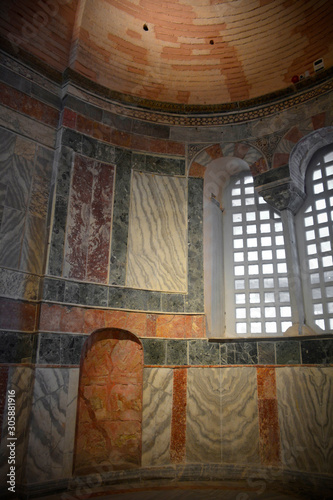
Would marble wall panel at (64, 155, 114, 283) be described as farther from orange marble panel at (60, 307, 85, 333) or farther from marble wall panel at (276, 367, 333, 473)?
marble wall panel at (276, 367, 333, 473)

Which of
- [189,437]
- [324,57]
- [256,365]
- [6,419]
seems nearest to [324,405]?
[256,365]

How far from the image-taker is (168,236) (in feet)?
23.6

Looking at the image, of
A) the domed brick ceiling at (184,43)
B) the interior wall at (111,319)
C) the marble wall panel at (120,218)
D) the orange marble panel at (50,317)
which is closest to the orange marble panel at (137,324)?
the interior wall at (111,319)

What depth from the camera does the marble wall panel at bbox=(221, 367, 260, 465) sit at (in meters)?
6.11

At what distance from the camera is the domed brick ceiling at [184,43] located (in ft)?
22.8

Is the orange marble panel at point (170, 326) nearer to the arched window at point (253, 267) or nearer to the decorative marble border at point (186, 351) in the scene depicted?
the decorative marble border at point (186, 351)

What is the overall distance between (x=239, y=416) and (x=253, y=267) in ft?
8.25

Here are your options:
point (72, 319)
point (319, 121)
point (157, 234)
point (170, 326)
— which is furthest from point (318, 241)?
point (72, 319)

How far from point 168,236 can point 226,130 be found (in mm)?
2329

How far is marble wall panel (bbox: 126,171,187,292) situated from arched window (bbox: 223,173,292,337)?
40.1 inches

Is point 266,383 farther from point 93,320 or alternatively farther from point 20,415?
point 20,415

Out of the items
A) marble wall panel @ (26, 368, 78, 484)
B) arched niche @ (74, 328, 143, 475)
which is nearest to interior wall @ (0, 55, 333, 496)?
marble wall panel @ (26, 368, 78, 484)

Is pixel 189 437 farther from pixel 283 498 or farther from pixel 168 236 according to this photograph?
pixel 168 236

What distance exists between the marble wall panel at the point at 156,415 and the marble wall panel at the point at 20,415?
5.59 feet
